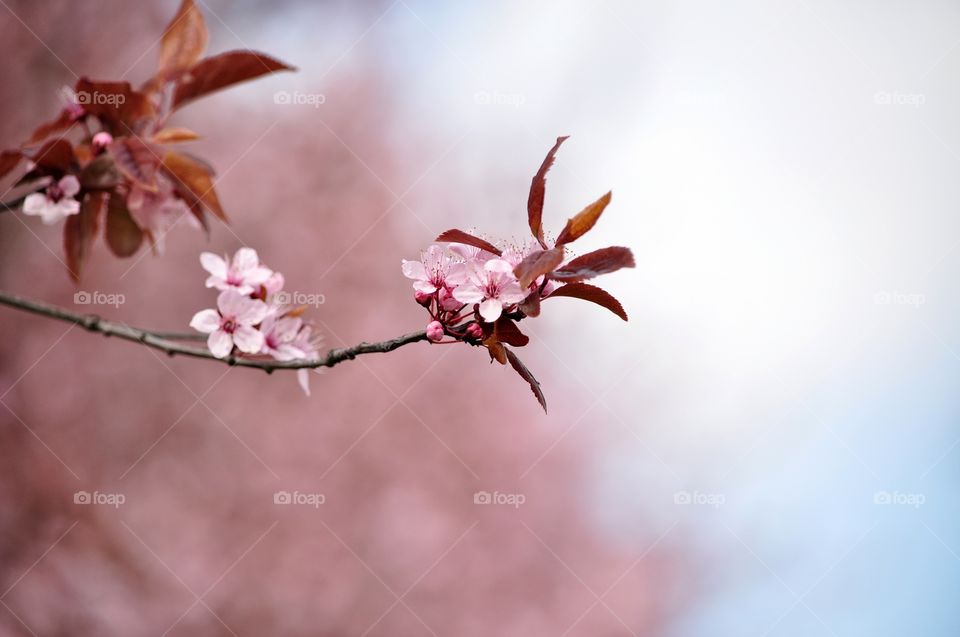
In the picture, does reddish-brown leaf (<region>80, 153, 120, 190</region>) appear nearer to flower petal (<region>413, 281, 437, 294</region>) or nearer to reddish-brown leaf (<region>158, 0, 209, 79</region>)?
reddish-brown leaf (<region>158, 0, 209, 79</region>)

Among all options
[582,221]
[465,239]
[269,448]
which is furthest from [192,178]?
[269,448]

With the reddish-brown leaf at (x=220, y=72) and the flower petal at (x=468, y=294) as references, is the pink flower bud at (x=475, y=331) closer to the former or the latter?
the flower petal at (x=468, y=294)

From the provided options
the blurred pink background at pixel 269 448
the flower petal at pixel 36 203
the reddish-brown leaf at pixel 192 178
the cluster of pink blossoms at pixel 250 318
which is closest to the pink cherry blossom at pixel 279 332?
the cluster of pink blossoms at pixel 250 318

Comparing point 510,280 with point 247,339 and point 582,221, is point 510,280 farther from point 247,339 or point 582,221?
point 247,339

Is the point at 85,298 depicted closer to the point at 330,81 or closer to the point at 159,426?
the point at 159,426

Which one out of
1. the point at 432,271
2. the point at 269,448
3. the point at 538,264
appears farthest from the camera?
the point at 269,448

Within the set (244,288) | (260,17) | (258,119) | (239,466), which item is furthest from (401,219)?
(244,288)

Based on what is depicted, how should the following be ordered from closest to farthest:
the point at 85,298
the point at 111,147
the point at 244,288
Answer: the point at 111,147
the point at 244,288
the point at 85,298
